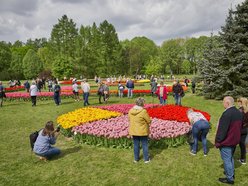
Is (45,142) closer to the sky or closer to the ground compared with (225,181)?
closer to the sky

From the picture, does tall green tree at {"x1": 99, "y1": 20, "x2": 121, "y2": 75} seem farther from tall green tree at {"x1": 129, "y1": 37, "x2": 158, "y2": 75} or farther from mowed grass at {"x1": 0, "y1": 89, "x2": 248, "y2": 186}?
mowed grass at {"x1": 0, "y1": 89, "x2": 248, "y2": 186}

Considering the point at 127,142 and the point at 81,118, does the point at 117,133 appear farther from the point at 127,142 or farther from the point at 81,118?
the point at 81,118

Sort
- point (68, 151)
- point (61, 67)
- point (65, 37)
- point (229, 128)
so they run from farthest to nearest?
point (65, 37) < point (61, 67) < point (68, 151) < point (229, 128)

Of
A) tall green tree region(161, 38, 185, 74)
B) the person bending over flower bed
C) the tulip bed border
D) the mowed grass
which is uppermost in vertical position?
tall green tree region(161, 38, 185, 74)

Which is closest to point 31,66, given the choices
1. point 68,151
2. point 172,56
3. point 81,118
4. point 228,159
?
point 172,56

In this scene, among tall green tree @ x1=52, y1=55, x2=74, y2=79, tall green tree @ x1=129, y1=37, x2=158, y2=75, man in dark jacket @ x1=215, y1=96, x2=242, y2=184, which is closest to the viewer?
man in dark jacket @ x1=215, y1=96, x2=242, y2=184

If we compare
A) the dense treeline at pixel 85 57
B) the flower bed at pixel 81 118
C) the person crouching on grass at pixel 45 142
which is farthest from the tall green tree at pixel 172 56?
the person crouching on grass at pixel 45 142

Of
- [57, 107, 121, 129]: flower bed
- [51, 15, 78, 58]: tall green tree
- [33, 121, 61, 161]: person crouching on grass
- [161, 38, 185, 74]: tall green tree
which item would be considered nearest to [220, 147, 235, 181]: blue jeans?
[33, 121, 61, 161]: person crouching on grass

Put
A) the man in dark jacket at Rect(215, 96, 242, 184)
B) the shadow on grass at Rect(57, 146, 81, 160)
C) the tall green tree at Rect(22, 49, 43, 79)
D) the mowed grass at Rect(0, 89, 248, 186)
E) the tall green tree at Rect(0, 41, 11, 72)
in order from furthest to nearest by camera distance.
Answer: the tall green tree at Rect(22, 49, 43, 79) < the tall green tree at Rect(0, 41, 11, 72) < the shadow on grass at Rect(57, 146, 81, 160) < the mowed grass at Rect(0, 89, 248, 186) < the man in dark jacket at Rect(215, 96, 242, 184)

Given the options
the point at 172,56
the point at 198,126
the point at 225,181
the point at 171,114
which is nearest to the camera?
the point at 225,181

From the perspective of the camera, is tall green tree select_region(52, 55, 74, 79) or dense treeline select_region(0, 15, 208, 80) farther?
dense treeline select_region(0, 15, 208, 80)

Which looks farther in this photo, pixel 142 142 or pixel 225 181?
pixel 142 142

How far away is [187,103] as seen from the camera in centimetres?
1956

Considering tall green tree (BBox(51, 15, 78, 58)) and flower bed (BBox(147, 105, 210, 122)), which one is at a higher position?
tall green tree (BBox(51, 15, 78, 58))
